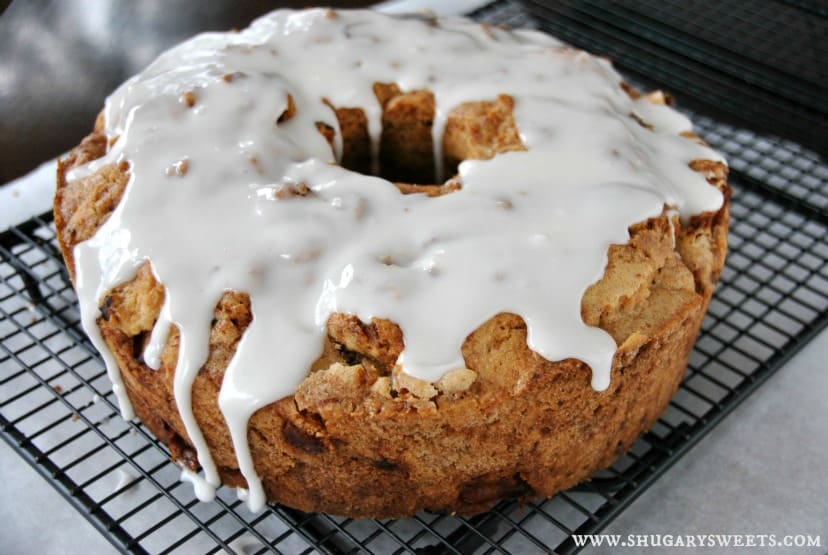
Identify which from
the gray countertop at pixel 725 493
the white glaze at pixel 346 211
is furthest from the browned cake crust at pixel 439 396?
the gray countertop at pixel 725 493

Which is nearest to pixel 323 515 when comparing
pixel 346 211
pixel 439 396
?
pixel 439 396

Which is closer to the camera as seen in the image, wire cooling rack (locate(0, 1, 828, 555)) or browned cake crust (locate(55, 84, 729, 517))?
browned cake crust (locate(55, 84, 729, 517))

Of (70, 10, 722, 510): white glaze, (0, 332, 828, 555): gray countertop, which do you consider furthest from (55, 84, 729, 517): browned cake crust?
(0, 332, 828, 555): gray countertop

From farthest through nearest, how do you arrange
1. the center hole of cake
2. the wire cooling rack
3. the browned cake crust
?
Result: the center hole of cake, the wire cooling rack, the browned cake crust

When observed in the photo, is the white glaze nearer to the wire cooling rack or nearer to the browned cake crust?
the browned cake crust

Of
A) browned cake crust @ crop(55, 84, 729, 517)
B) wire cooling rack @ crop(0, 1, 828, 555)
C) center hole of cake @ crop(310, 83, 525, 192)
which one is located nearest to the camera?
browned cake crust @ crop(55, 84, 729, 517)

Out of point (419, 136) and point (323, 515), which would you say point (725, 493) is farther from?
point (419, 136)

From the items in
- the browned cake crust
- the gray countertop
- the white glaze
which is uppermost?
the white glaze

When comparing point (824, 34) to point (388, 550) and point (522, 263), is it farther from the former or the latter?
point (388, 550)
